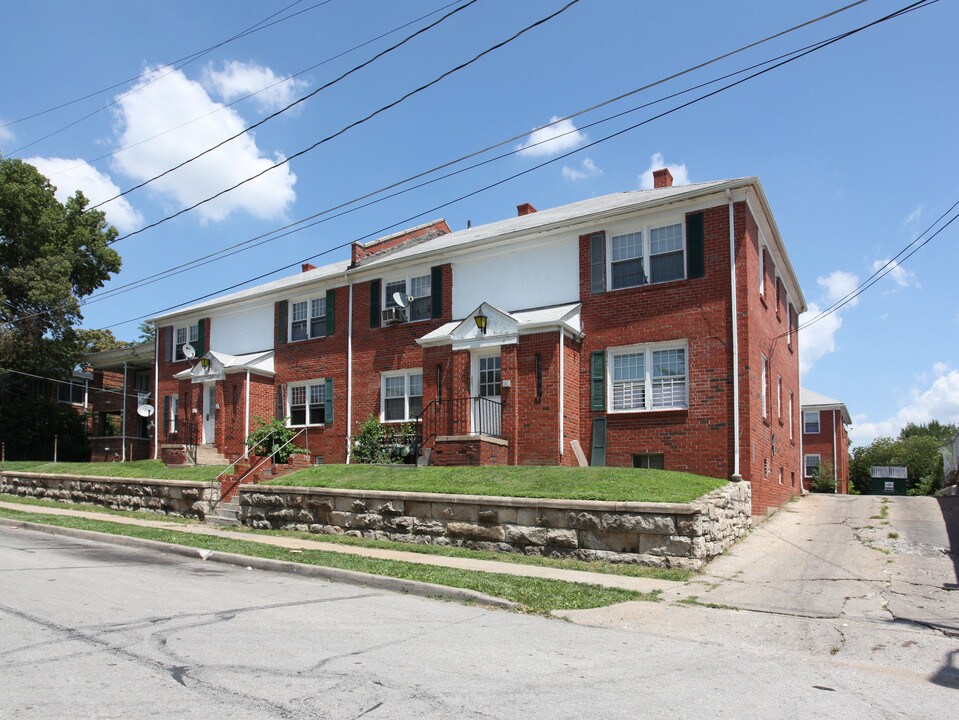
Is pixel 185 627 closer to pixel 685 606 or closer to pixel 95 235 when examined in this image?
pixel 685 606

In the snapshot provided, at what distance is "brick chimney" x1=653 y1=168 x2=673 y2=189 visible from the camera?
20.9 meters

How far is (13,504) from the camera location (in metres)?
21.2

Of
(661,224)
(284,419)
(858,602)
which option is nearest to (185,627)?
(858,602)

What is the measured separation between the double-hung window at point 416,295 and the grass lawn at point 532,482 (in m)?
5.96

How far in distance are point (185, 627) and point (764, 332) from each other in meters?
15.1

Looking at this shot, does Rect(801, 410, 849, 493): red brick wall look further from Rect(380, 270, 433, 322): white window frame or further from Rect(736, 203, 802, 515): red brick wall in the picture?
Rect(380, 270, 433, 322): white window frame

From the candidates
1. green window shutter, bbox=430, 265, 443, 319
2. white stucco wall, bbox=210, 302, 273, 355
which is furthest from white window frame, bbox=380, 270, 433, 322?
white stucco wall, bbox=210, 302, 273, 355

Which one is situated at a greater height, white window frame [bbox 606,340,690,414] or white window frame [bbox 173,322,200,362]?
white window frame [bbox 173,322,200,362]

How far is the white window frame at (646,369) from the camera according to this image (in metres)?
16.7

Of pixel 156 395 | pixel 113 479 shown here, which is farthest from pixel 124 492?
pixel 156 395

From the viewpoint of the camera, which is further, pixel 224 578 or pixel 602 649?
pixel 224 578

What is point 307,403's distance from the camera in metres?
23.7

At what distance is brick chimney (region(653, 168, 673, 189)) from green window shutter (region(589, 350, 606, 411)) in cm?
608

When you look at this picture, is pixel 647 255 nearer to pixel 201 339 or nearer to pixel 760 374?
pixel 760 374
